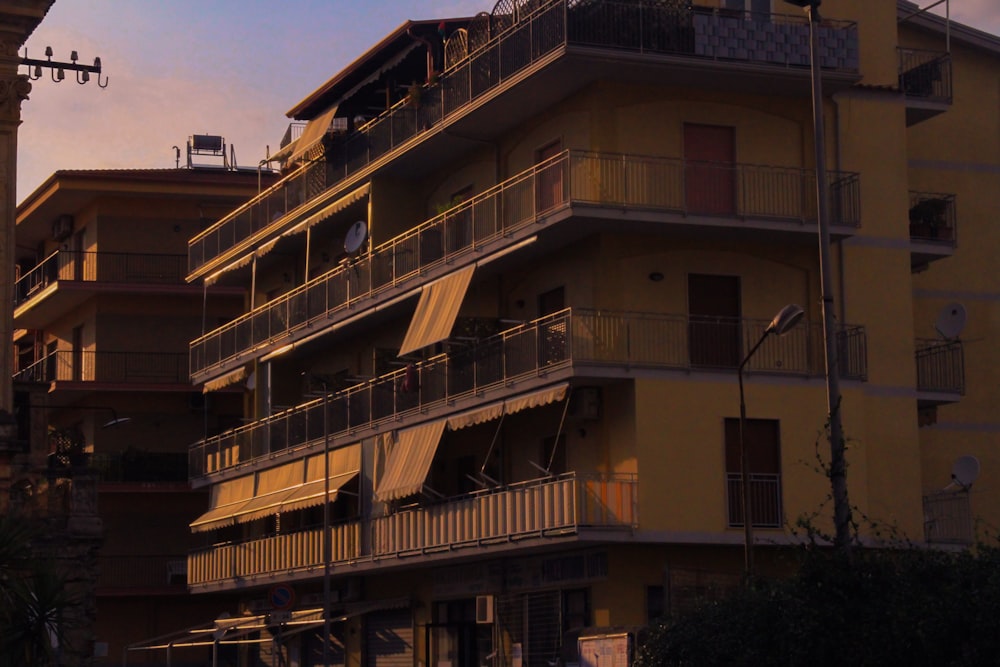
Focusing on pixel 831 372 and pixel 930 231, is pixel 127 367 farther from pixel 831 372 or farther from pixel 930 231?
pixel 831 372

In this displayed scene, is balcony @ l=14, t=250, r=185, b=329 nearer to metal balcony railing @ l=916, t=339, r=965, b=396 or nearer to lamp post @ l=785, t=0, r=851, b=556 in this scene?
metal balcony railing @ l=916, t=339, r=965, b=396

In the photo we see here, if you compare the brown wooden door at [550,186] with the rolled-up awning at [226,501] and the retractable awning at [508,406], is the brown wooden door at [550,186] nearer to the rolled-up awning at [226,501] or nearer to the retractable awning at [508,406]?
the retractable awning at [508,406]

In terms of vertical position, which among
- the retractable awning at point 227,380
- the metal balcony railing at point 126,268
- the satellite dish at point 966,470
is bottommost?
the satellite dish at point 966,470

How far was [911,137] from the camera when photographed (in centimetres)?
4044

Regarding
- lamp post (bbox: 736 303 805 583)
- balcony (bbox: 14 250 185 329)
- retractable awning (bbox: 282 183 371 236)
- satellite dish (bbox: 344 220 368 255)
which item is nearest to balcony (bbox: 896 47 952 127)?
lamp post (bbox: 736 303 805 583)

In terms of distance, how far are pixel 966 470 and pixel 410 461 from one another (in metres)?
11.0

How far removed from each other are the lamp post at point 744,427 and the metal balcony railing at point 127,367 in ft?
96.5

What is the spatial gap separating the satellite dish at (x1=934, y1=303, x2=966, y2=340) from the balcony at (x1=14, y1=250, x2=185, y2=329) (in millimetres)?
29278

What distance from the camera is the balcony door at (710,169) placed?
115 ft

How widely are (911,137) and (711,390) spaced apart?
9020 mm

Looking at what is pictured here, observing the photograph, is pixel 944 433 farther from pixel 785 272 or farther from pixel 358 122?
pixel 358 122

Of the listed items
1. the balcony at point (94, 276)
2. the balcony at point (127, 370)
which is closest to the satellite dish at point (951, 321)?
the balcony at point (127, 370)

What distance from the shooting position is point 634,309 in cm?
3522

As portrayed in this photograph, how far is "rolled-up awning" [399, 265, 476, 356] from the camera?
3816 cm
